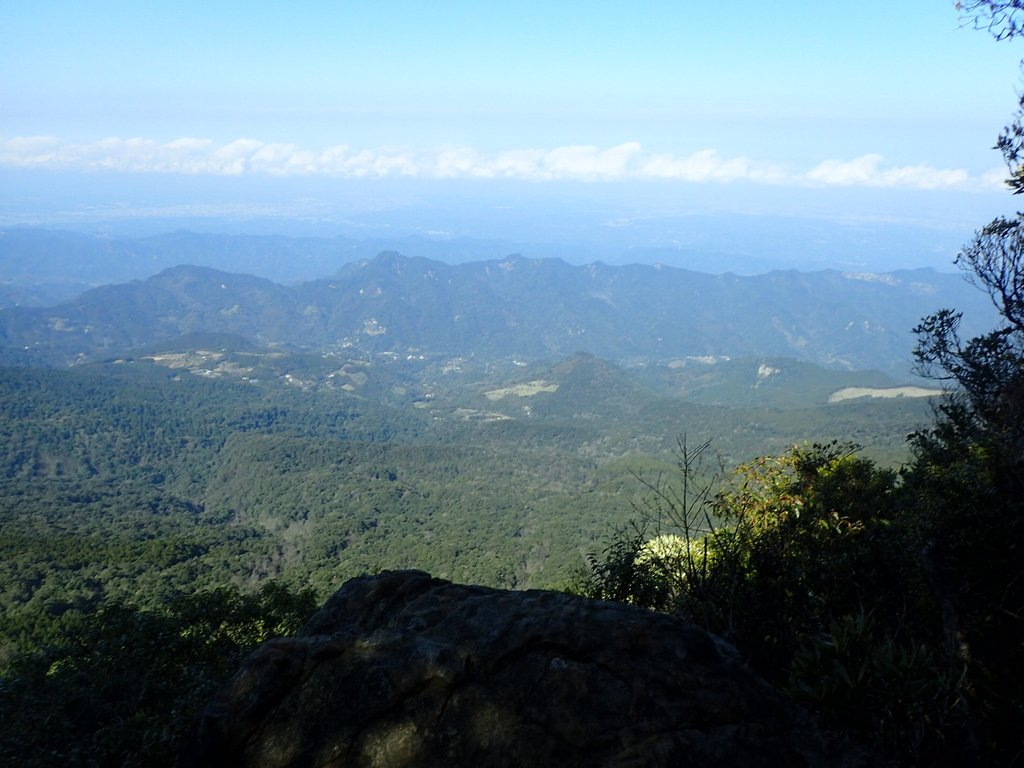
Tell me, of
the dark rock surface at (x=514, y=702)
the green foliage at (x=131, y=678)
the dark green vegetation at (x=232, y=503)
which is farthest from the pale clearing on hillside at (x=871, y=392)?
the dark rock surface at (x=514, y=702)

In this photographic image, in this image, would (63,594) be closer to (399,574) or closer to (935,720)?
(399,574)

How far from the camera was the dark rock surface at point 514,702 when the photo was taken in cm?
423

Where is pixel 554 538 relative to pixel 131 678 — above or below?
below

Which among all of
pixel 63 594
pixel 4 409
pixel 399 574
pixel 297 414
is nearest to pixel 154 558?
pixel 63 594

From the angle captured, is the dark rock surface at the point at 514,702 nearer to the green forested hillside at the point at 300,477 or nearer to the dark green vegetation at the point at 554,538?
the dark green vegetation at the point at 554,538

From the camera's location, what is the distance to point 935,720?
5152mm

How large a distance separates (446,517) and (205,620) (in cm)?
8166

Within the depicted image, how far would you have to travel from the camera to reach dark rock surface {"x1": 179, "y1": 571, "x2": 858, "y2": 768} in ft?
13.9

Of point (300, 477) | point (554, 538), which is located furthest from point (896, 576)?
point (300, 477)

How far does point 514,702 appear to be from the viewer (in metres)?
4.51

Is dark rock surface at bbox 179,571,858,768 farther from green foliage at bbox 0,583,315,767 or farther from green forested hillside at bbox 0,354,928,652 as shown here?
green forested hillside at bbox 0,354,928,652

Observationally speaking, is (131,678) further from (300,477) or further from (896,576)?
(300,477)

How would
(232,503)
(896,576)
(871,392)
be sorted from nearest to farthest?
(896,576)
(232,503)
(871,392)

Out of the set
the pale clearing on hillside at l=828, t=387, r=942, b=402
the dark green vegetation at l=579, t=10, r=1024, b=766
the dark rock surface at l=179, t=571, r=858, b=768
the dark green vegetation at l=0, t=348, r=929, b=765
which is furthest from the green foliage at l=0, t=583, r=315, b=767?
the pale clearing on hillside at l=828, t=387, r=942, b=402
